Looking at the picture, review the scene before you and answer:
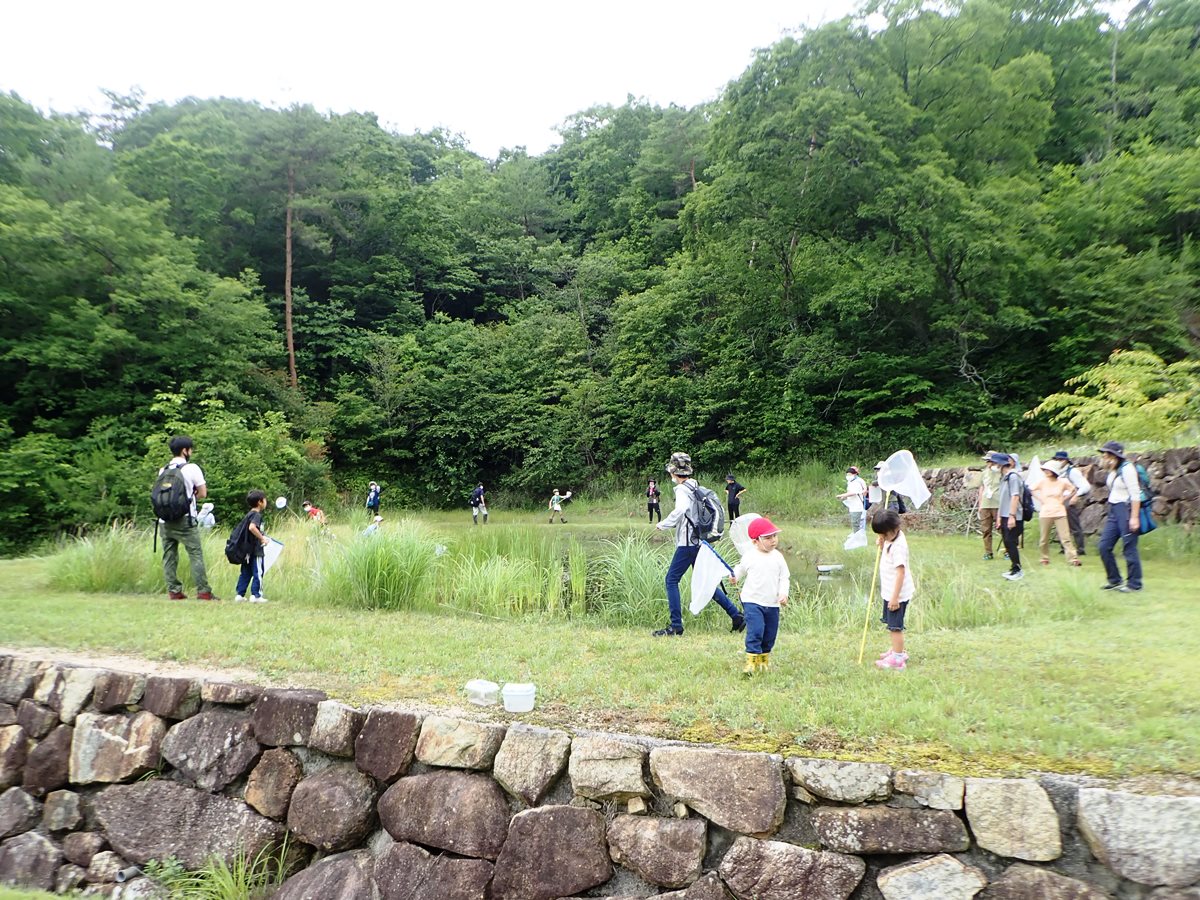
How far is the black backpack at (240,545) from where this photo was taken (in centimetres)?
816

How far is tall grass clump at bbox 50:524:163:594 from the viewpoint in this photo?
8742 mm

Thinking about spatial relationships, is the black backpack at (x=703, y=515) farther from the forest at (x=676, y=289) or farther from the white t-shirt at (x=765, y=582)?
the forest at (x=676, y=289)

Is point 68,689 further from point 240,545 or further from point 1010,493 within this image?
point 1010,493

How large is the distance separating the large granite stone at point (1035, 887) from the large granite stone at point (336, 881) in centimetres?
306

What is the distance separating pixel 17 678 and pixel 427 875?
160 inches

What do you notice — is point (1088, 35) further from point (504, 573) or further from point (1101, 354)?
point (504, 573)

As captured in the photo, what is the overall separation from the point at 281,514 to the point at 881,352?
61.5 feet

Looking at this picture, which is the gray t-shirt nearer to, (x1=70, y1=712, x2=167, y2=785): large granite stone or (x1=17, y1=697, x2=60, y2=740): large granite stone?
(x1=70, y1=712, x2=167, y2=785): large granite stone

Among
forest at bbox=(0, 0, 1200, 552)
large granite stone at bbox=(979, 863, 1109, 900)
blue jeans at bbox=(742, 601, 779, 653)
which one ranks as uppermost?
forest at bbox=(0, 0, 1200, 552)

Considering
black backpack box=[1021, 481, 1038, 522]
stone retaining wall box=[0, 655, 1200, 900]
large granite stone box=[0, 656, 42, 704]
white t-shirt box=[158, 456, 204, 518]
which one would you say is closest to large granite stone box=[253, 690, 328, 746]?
stone retaining wall box=[0, 655, 1200, 900]

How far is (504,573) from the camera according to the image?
8555 millimetres

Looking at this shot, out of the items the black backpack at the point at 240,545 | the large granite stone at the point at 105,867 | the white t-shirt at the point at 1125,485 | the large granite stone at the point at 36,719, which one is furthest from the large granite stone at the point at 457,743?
the white t-shirt at the point at 1125,485

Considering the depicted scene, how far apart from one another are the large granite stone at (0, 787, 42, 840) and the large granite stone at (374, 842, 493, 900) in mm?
3179

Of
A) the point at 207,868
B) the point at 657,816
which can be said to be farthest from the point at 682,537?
the point at 207,868
